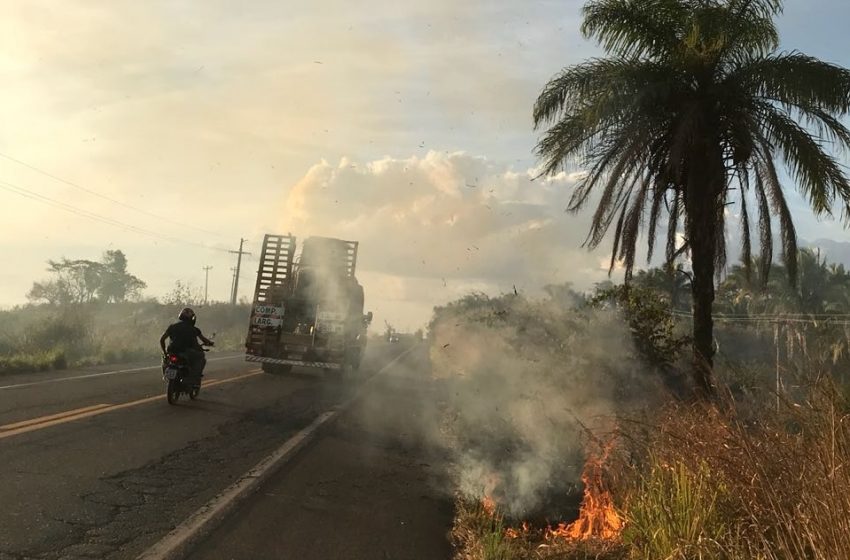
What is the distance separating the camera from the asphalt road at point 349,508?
532 cm

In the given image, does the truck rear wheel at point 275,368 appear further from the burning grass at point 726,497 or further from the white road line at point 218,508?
the burning grass at point 726,497

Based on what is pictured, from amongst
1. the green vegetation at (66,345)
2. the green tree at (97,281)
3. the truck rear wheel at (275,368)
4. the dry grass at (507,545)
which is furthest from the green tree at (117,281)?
the dry grass at (507,545)

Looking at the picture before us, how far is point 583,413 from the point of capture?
8812 millimetres

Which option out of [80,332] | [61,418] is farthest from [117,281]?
[61,418]

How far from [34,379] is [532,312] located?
11007 millimetres

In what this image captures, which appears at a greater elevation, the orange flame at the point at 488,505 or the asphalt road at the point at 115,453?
the orange flame at the point at 488,505

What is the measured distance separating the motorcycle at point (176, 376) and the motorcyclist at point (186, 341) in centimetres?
9

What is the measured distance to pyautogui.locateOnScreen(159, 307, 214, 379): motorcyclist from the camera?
1205 cm

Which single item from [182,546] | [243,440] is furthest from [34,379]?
[182,546]

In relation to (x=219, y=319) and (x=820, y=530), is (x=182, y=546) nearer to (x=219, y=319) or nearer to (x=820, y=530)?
(x=820, y=530)

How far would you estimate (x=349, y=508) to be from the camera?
6.64 metres

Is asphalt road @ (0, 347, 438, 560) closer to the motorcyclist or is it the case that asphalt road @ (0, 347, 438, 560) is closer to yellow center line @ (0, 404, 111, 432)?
yellow center line @ (0, 404, 111, 432)

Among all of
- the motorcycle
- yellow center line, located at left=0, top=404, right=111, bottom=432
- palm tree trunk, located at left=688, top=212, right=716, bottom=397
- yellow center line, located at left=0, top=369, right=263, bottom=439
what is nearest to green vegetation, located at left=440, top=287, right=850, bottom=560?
palm tree trunk, located at left=688, top=212, right=716, bottom=397

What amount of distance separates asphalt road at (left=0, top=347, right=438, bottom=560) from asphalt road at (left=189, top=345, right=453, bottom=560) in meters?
0.59
